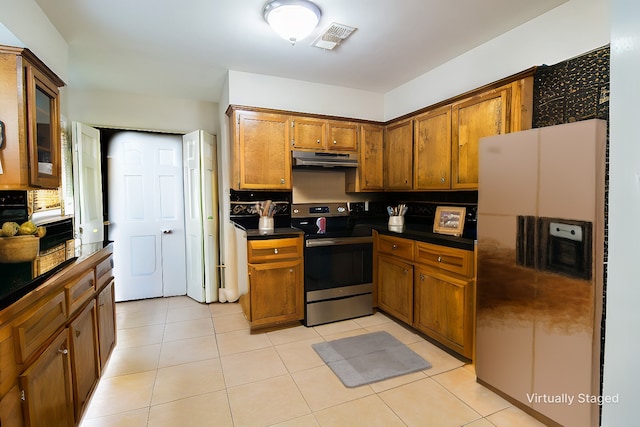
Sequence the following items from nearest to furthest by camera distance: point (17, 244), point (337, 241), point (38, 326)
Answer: point (38, 326) → point (17, 244) → point (337, 241)

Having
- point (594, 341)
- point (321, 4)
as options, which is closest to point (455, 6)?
point (321, 4)

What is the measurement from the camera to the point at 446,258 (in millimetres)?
2465

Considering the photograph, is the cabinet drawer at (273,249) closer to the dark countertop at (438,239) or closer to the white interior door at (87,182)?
the dark countertop at (438,239)

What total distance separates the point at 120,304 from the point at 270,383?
2.62 meters

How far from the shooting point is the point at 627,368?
520 mm

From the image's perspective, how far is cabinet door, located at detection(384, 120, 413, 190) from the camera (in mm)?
3299

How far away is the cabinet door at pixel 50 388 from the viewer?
46.6 inches

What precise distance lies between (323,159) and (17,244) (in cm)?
249

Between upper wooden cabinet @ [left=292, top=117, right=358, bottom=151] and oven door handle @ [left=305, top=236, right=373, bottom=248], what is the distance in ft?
3.36

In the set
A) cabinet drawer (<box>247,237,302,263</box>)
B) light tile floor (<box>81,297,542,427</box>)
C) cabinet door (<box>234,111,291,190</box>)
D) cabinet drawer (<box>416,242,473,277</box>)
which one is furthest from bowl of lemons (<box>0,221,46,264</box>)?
cabinet drawer (<box>416,242,473,277</box>)

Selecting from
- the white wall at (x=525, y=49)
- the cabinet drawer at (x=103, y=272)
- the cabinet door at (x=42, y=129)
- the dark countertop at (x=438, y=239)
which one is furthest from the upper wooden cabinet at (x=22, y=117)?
the white wall at (x=525, y=49)

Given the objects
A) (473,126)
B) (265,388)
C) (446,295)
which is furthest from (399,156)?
(265,388)

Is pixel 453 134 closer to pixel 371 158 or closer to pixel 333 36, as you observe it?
pixel 371 158

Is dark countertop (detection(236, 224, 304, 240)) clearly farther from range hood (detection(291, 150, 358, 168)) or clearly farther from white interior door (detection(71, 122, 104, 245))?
white interior door (detection(71, 122, 104, 245))
